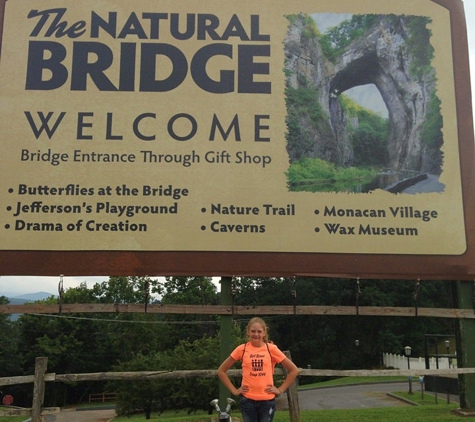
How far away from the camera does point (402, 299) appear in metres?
43.8

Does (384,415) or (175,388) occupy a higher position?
(384,415)

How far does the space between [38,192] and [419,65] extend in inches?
247

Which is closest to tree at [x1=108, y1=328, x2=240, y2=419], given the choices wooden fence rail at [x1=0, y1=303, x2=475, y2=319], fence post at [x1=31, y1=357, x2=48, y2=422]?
wooden fence rail at [x1=0, y1=303, x2=475, y2=319]

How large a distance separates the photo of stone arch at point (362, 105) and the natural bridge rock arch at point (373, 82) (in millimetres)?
16

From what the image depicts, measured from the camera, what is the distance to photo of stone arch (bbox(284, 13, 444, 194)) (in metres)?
Answer: 8.25

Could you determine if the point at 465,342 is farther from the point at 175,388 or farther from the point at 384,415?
the point at 175,388

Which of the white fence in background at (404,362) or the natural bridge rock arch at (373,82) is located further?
the white fence in background at (404,362)

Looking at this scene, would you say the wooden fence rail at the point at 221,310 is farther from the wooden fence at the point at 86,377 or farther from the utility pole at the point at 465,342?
the wooden fence at the point at 86,377

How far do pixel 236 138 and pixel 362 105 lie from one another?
2.20 m

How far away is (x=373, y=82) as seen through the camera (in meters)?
8.86

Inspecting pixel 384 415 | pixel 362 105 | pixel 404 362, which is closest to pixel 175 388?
pixel 384 415

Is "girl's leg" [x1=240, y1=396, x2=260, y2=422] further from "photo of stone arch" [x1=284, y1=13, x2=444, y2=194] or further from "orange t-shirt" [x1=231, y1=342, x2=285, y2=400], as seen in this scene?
"photo of stone arch" [x1=284, y1=13, x2=444, y2=194]

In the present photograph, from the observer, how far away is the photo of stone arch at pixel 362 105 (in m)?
8.25

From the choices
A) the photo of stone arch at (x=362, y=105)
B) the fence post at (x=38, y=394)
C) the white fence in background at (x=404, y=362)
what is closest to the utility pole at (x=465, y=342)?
the photo of stone arch at (x=362, y=105)
